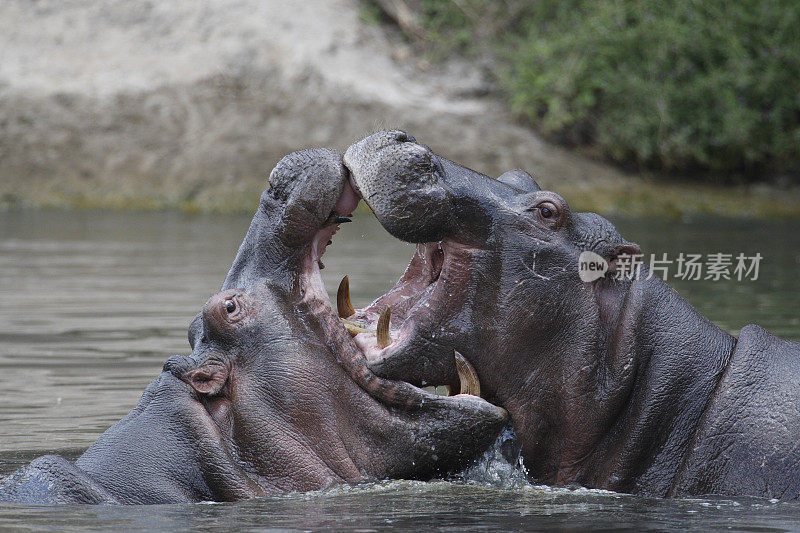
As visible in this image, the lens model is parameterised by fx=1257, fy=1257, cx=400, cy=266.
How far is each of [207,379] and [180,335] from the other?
4217 millimetres

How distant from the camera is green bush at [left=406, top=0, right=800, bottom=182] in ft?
61.5

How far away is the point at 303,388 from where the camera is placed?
4.35 metres

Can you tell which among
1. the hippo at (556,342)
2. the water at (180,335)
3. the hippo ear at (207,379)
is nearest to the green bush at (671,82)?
the water at (180,335)

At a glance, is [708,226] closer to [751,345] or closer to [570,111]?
[570,111]

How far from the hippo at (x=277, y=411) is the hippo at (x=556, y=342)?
0.15 metres

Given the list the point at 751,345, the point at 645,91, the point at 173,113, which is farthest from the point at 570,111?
the point at 751,345

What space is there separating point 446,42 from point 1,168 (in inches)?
289

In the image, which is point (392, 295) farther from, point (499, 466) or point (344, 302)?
point (499, 466)

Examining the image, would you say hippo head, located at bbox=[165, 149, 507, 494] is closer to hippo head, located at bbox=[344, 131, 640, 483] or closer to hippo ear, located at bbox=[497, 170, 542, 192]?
hippo head, located at bbox=[344, 131, 640, 483]

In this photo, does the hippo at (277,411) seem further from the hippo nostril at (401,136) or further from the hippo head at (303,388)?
the hippo nostril at (401,136)

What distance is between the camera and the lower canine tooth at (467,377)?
447 centimetres

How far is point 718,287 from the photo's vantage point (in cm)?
1122

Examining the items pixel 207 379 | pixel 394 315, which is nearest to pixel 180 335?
pixel 394 315

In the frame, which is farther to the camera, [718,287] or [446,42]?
[446,42]
